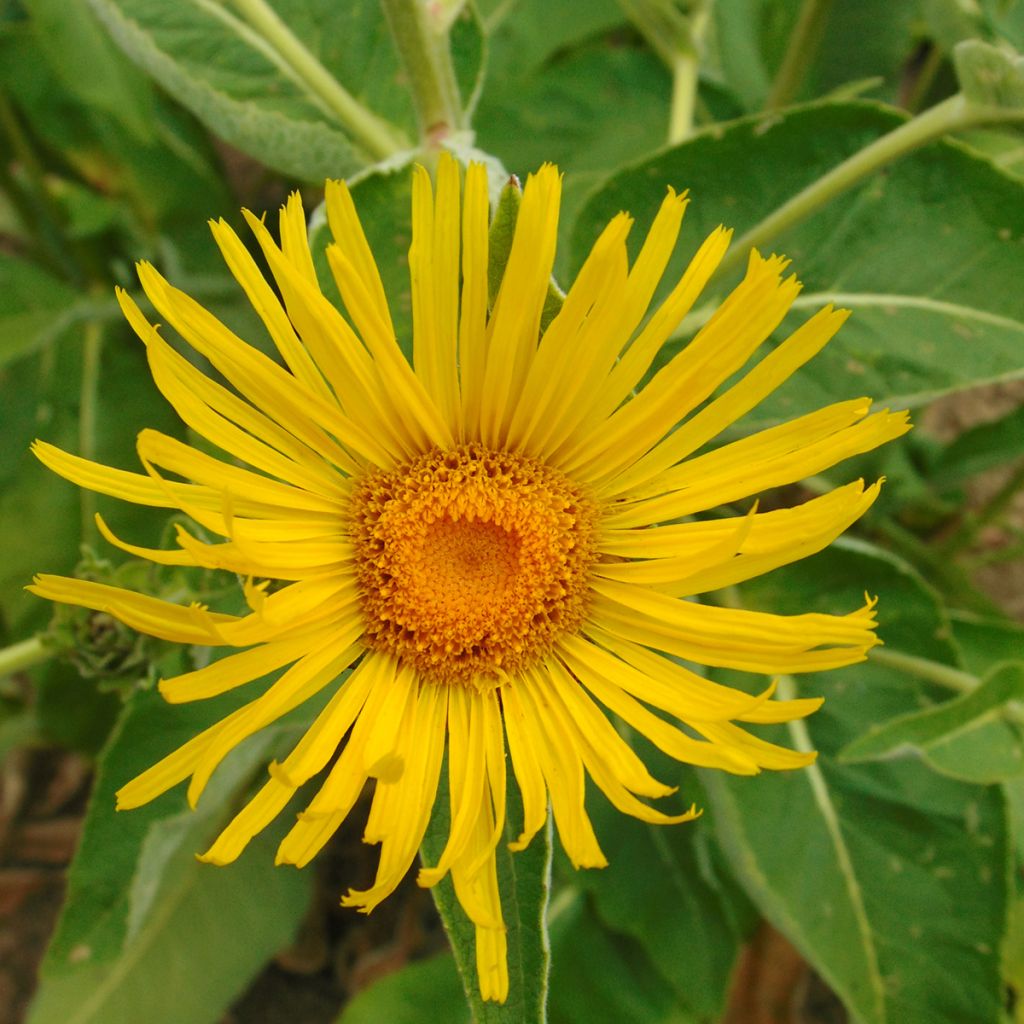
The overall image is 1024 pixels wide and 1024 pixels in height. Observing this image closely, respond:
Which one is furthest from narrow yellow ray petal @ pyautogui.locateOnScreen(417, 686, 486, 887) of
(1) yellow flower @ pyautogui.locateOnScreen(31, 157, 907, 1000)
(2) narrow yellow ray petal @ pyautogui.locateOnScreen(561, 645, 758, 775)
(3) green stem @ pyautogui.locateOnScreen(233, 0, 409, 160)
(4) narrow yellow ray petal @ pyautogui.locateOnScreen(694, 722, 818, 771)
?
(3) green stem @ pyautogui.locateOnScreen(233, 0, 409, 160)

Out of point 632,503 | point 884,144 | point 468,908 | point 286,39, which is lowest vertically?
point 468,908

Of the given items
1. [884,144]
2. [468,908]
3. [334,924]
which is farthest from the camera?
[334,924]

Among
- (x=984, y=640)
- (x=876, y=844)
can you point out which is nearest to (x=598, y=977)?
(x=876, y=844)

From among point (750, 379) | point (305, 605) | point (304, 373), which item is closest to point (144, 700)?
point (305, 605)

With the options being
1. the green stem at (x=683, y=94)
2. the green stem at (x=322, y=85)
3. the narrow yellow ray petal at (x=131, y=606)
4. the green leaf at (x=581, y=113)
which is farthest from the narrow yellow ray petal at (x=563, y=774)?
the green leaf at (x=581, y=113)

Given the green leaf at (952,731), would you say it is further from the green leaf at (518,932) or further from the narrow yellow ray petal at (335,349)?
the narrow yellow ray petal at (335,349)

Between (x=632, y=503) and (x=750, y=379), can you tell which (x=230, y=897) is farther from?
(x=750, y=379)
